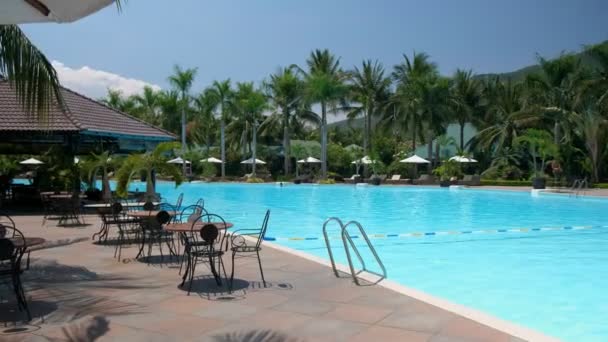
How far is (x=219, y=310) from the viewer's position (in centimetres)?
532

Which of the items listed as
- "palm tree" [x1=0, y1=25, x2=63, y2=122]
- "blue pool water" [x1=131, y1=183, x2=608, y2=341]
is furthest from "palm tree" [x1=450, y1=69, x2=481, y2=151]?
"palm tree" [x1=0, y1=25, x2=63, y2=122]

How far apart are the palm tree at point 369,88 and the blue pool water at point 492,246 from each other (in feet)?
63.4

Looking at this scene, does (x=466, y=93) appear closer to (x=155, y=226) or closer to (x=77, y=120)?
(x=77, y=120)

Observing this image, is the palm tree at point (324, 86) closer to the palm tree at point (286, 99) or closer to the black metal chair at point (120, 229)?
the palm tree at point (286, 99)

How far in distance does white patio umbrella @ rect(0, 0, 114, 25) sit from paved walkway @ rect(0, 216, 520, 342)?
274cm

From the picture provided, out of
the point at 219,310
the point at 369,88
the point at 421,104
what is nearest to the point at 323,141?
the point at 369,88

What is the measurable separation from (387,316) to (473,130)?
143ft

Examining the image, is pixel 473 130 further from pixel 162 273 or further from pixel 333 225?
pixel 162 273

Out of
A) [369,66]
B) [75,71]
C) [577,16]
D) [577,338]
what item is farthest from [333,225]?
[577,16]

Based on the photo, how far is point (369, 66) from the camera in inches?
1730

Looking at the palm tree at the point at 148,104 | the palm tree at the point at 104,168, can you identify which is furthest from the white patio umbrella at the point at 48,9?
the palm tree at the point at 148,104

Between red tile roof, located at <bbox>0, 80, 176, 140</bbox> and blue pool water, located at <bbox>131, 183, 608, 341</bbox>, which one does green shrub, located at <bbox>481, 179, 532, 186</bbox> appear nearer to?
blue pool water, located at <bbox>131, 183, 608, 341</bbox>

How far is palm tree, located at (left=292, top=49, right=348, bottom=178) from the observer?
40844 mm

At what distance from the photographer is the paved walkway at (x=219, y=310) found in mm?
4562
